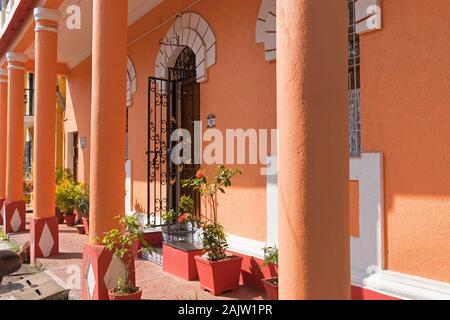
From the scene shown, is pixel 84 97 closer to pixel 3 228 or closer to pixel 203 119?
pixel 3 228

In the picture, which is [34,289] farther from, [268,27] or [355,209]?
[268,27]

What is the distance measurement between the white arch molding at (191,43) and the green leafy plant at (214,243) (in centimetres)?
235

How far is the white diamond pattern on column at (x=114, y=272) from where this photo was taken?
422 cm

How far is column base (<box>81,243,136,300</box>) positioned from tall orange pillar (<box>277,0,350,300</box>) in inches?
96.3

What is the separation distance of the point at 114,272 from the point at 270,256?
164cm

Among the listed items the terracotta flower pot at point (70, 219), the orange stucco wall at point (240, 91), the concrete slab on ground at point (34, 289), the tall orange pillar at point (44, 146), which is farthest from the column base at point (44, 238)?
the terracotta flower pot at point (70, 219)

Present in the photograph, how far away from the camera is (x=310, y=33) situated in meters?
2.24

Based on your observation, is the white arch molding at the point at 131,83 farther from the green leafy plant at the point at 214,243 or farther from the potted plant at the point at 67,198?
the green leafy plant at the point at 214,243

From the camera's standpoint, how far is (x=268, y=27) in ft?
16.9

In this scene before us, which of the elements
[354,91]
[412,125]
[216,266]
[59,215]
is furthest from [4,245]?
[412,125]

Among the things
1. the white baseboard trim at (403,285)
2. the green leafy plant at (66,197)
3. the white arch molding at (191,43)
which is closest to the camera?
the white baseboard trim at (403,285)

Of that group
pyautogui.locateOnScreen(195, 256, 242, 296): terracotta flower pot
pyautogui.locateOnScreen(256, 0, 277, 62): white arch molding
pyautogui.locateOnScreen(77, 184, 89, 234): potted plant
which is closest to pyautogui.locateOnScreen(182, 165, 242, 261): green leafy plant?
pyautogui.locateOnScreen(195, 256, 242, 296): terracotta flower pot

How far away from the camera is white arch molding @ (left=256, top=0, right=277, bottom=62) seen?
5062 millimetres
